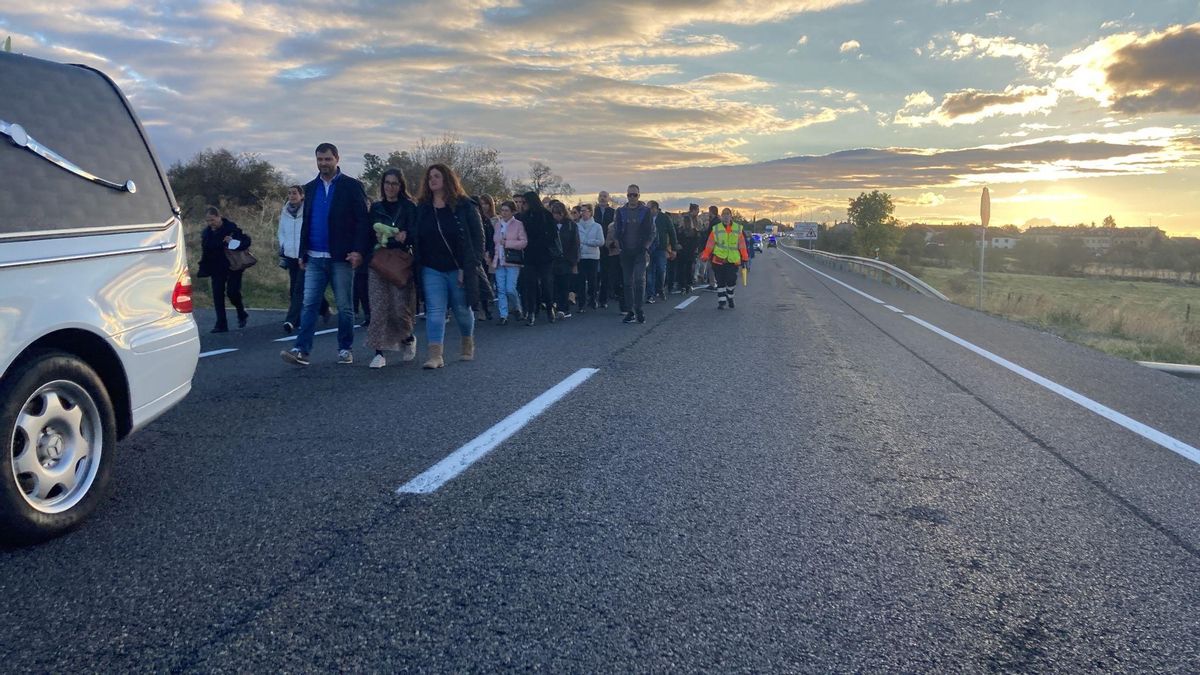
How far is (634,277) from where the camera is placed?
44.0 ft

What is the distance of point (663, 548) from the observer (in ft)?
11.9

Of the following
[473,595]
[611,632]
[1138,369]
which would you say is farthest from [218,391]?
[1138,369]

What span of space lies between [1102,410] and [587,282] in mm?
10315

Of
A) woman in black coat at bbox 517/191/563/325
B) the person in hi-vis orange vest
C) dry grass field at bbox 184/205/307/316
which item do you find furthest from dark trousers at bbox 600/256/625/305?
dry grass field at bbox 184/205/307/316

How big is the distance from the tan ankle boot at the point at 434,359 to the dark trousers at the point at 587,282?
7.23 m

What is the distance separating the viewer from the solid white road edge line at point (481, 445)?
4.42 metres

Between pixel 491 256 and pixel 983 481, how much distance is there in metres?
9.58

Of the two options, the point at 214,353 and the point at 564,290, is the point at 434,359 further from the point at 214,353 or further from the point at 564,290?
the point at 564,290

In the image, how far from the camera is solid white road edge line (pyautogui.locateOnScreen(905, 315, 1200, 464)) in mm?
5823

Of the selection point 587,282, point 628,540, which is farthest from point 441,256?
point 587,282

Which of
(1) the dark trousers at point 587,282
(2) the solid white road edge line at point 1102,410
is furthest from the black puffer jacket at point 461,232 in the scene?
(1) the dark trousers at point 587,282

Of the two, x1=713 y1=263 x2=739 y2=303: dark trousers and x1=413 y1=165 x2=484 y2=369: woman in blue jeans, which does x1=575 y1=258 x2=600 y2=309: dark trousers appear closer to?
x1=713 y1=263 x2=739 y2=303: dark trousers

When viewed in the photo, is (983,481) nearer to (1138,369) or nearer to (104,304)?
(104,304)

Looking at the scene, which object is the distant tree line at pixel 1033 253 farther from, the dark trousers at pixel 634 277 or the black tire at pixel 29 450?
the black tire at pixel 29 450
